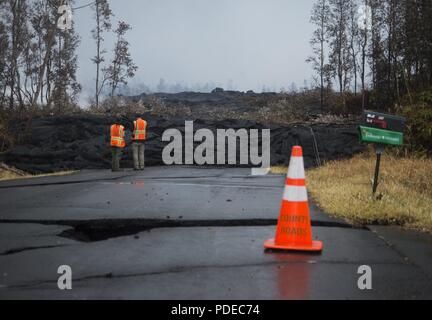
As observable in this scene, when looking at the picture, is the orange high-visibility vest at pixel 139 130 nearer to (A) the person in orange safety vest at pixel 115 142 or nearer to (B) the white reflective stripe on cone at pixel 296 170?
(A) the person in orange safety vest at pixel 115 142

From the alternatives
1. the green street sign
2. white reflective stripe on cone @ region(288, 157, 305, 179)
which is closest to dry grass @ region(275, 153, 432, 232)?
the green street sign

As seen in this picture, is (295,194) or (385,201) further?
(385,201)

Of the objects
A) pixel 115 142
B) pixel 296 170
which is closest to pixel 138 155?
pixel 115 142

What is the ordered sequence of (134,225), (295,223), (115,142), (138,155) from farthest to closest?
1. (138,155)
2. (115,142)
3. (134,225)
4. (295,223)

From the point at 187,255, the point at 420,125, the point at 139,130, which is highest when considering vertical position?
the point at 420,125

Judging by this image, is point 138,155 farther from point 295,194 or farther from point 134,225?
point 295,194

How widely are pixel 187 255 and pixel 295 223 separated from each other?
3.90ft

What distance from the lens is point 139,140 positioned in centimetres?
1936

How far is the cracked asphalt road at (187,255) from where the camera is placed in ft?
13.1

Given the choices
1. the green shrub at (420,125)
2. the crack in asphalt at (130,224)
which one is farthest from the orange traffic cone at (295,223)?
the green shrub at (420,125)

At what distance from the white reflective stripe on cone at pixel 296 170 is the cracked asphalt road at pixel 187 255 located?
2.70ft

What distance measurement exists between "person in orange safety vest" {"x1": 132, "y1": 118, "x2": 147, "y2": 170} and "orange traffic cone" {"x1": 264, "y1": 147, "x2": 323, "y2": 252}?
14073 millimetres

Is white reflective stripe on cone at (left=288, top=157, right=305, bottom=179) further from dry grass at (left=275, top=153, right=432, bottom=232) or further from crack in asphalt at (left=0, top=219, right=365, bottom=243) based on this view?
dry grass at (left=275, top=153, right=432, bottom=232)
